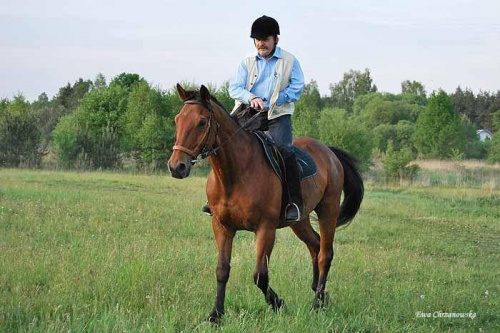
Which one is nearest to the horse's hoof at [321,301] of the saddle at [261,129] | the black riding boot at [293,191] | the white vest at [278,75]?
the black riding boot at [293,191]

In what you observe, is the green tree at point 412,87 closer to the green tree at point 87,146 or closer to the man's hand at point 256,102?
the green tree at point 87,146

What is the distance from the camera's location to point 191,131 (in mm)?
5516

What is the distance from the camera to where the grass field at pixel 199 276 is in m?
5.68

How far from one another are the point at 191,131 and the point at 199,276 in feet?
8.96

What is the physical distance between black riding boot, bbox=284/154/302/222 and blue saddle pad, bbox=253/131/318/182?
0.11 metres

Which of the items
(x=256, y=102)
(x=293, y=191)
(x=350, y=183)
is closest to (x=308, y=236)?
(x=350, y=183)

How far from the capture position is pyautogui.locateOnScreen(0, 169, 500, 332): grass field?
5676 millimetres

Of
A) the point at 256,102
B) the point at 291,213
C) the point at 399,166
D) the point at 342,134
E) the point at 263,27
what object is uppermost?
the point at 263,27

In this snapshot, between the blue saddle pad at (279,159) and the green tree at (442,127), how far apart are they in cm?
3618

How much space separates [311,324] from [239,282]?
2070 mm

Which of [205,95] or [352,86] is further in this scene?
[352,86]

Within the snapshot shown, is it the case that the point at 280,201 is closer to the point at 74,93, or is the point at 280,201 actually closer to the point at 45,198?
the point at 45,198

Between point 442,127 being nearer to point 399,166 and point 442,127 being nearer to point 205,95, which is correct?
point 399,166

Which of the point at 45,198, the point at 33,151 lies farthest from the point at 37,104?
the point at 45,198
